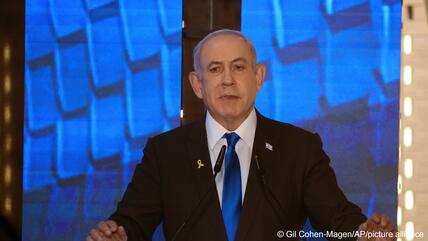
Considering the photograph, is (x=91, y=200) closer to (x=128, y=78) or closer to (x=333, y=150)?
(x=128, y=78)

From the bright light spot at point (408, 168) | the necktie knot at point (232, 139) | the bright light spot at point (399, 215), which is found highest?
the necktie knot at point (232, 139)

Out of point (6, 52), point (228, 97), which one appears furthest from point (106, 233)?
point (6, 52)

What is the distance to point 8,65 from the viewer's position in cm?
358

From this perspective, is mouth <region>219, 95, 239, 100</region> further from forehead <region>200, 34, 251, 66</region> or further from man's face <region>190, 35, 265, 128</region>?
forehead <region>200, 34, 251, 66</region>

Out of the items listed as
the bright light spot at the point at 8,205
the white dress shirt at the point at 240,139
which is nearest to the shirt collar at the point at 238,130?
the white dress shirt at the point at 240,139

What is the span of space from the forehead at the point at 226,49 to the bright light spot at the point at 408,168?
4.83 ft

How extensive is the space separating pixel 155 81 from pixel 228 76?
1174 mm

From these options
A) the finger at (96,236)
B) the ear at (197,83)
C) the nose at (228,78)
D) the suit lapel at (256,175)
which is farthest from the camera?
the ear at (197,83)

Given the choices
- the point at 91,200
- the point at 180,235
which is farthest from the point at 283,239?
the point at 91,200

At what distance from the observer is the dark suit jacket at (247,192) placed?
7.88 feet

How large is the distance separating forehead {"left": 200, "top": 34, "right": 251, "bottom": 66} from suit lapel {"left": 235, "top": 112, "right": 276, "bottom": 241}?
11.5 inches

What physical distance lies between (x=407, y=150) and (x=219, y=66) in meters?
1.54

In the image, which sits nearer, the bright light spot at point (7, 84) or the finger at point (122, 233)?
the finger at point (122, 233)

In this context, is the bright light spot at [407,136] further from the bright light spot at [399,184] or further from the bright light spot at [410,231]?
the bright light spot at [410,231]
